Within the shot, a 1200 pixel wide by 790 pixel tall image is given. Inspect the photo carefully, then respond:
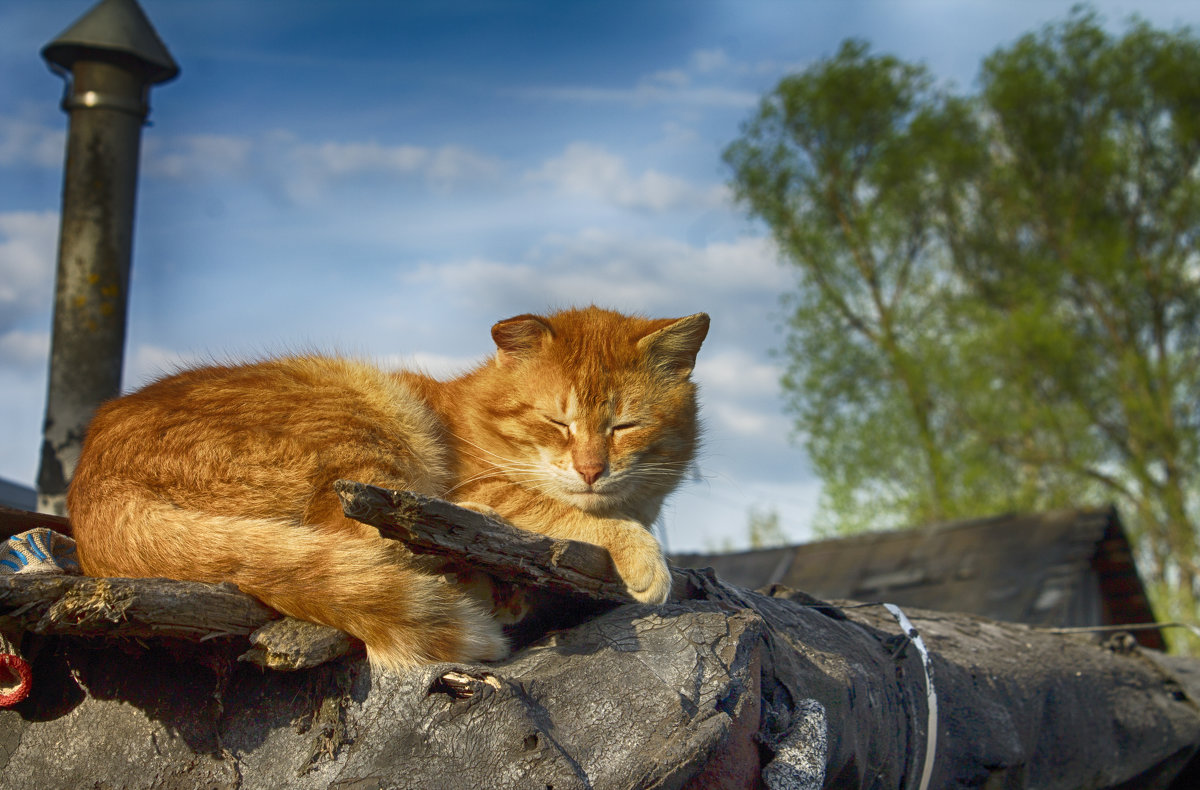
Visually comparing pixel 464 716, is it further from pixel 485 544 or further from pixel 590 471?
pixel 590 471

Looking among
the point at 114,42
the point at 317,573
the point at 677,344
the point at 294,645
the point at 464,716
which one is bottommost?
the point at 464,716

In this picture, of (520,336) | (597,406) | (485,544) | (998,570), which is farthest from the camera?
(998,570)

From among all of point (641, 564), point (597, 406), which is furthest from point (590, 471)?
point (641, 564)

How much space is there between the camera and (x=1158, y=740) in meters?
4.54

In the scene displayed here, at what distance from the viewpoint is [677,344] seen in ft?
10.2

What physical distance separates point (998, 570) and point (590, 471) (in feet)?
26.7

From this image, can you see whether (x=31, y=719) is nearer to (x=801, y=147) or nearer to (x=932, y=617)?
(x=932, y=617)

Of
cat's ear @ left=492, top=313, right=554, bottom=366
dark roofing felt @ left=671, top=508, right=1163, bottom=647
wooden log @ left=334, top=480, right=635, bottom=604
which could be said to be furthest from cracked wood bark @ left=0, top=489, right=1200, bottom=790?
dark roofing felt @ left=671, top=508, right=1163, bottom=647

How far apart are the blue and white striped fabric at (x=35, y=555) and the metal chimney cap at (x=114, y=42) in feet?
17.7

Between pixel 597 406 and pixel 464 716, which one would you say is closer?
pixel 464 716

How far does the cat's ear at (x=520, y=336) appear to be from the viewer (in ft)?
9.73

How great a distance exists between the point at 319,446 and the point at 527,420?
0.73 metres

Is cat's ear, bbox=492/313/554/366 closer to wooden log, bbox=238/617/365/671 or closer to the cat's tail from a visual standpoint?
the cat's tail

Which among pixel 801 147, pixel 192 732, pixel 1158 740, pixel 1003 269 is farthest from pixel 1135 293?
pixel 192 732
